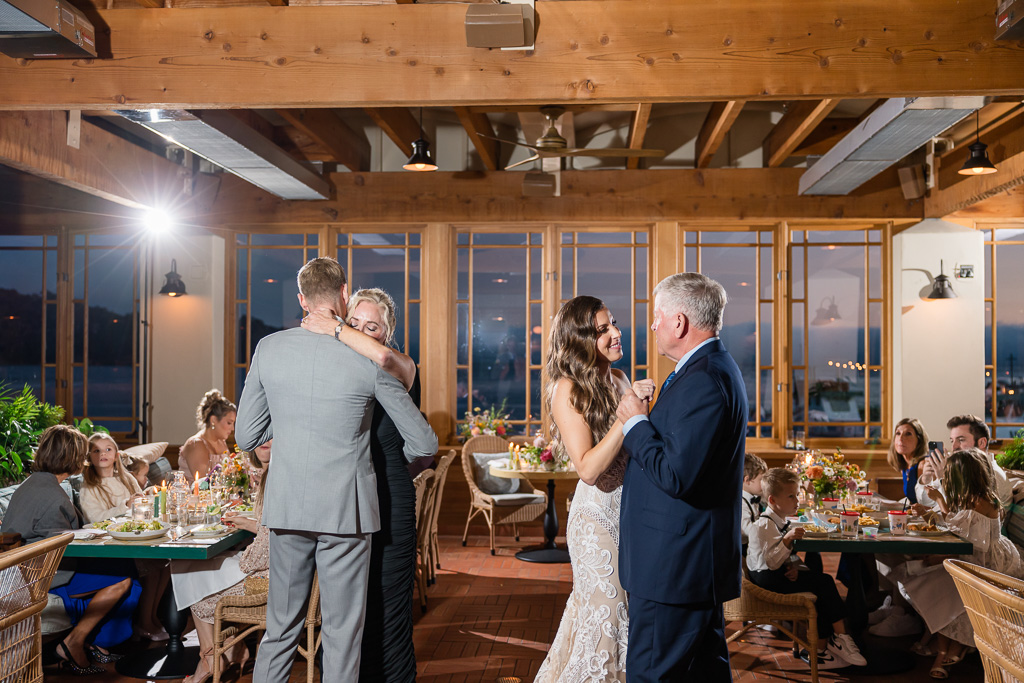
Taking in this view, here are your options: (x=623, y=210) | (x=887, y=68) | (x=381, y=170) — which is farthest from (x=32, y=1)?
(x=623, y=210)

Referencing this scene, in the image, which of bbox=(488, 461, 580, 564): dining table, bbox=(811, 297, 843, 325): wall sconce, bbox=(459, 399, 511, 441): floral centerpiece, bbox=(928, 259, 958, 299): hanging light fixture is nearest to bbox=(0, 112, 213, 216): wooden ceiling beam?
bbox=(459, 399, 511, 441): floral centerpiece

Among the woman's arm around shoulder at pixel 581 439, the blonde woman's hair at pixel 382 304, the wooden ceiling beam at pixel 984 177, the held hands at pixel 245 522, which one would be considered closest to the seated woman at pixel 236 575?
the held hands at pixel 245 522

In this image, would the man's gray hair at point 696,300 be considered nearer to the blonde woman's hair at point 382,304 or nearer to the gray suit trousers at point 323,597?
the blonde woman's hair at point 382,304

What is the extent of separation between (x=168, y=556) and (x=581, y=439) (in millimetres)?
2369

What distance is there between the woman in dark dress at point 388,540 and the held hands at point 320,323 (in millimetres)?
103

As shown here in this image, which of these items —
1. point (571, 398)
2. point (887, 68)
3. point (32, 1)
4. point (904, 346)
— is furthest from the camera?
point (904, 346)

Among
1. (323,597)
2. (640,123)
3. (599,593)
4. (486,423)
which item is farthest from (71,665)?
(640,123)

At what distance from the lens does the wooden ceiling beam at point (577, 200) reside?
7.84m

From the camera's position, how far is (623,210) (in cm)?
794

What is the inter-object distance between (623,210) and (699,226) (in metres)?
0.83

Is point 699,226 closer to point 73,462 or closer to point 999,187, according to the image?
point 999,187

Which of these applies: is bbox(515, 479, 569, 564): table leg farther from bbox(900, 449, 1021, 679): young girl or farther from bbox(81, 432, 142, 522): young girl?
bbox(81, 432, 142, 522): young girl

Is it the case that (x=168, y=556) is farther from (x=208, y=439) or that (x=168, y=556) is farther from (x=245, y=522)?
(x=208, y=439)

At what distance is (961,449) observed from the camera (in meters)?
5.02
